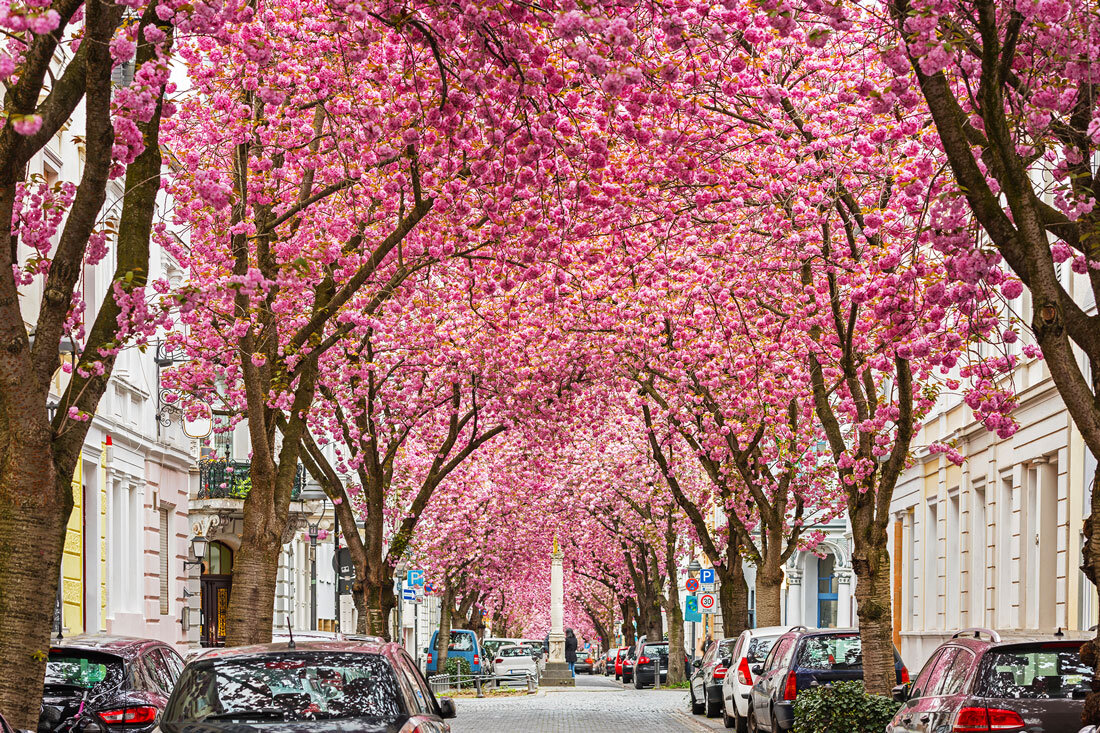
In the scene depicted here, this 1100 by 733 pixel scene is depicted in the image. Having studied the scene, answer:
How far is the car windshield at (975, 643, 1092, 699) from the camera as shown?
11.4 meters

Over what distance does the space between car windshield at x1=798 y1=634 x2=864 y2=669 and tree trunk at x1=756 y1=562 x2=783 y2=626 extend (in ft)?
31.0

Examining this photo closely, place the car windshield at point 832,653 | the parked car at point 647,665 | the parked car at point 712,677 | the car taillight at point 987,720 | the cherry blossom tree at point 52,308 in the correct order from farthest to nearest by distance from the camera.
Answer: the parked car at point 647,665
the parked car at point 712,677
the car windshield at point 832,653
the car taillight at point 987,720
the cherry blossom tree at point 52,308

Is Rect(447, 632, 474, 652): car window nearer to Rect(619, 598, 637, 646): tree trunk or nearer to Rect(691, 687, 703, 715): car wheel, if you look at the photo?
Rect(691, 687, 703, 715): car wheel

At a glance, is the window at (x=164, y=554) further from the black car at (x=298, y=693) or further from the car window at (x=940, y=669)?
the black car at (x=298, y=693)

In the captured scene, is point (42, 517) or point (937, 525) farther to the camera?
point (937, 525)

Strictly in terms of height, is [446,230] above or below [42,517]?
above

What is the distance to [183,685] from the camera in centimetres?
972

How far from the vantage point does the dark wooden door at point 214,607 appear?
38.5 metres

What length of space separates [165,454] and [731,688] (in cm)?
1241

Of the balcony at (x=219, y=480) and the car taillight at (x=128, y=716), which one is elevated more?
the balcony at (x=219, y=480)

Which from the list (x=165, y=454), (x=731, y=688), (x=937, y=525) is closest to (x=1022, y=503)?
(x=731, y=688)

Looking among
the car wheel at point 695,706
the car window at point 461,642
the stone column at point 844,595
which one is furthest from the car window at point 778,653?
the car window at point 461,642

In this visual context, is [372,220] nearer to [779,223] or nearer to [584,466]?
[779,223]

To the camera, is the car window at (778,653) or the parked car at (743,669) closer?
the car window at (778,653)
